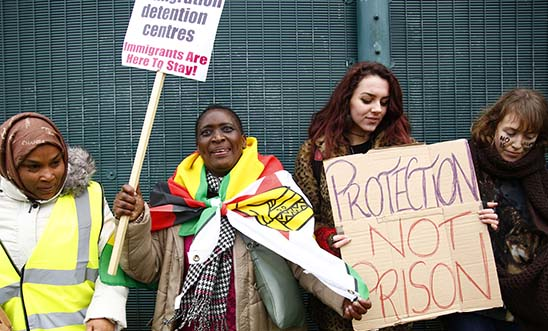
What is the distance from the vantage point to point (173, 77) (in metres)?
3.90

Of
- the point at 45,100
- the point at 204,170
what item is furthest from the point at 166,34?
the point at 45,100

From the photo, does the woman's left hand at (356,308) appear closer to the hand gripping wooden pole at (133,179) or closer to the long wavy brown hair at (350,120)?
the long wavy brown hair at (350,120)

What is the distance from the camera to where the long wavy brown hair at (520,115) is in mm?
2961

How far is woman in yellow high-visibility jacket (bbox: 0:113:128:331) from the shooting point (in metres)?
2.55

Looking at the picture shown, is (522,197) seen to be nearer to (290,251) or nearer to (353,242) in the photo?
(353,242)

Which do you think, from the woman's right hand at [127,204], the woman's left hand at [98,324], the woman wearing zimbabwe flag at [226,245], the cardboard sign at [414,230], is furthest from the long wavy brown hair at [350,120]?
the woman's left hand at [98,324]

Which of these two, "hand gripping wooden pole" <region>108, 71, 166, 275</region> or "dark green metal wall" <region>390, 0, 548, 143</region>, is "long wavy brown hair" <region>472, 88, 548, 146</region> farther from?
"hand gripping wooden pole" <region>108, 71, 166, 275</region>

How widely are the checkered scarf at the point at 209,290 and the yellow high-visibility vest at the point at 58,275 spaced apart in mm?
390

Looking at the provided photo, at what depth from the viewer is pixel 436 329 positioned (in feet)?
12.8

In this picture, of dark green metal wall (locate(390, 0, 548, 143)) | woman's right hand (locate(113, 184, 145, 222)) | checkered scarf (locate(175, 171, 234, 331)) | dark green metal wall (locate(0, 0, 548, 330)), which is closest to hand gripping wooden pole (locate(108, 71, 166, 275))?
woman's right hand (locate(113, 184, 145, 222))

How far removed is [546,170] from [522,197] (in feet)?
0.66

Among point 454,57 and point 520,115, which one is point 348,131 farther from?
point 454,57

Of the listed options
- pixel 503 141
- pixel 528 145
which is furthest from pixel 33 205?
pixel 528 145

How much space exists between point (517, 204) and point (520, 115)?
40 cm
